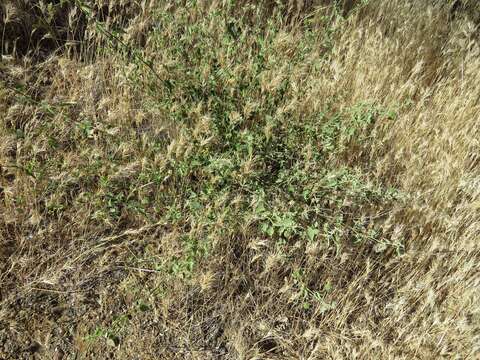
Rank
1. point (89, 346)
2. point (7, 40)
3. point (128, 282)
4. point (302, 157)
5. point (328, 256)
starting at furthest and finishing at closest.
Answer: point (7, 40)
point (302, 157)
point (328, 256)
point (128, 282)
point (89, 346)

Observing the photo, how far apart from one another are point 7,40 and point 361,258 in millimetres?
2425

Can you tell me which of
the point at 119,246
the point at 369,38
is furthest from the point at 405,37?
the point at 119,246

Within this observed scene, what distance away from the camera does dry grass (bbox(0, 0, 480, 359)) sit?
2.15m

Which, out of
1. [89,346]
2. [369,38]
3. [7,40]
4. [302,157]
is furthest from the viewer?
[369,38]

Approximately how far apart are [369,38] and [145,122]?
1571 millimetres

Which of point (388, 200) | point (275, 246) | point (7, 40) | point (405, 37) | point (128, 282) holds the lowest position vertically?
point (128, 282)

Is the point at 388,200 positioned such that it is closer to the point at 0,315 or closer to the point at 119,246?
the point at 119,246

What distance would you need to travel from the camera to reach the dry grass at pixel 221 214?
7.07ft

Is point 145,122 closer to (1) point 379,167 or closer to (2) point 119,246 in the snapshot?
(2) point 119,246

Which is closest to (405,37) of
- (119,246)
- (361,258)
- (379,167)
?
(379,167)

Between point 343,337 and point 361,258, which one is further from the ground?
point 361,258

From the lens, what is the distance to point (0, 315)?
2.02m

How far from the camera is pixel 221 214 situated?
7.11 ft

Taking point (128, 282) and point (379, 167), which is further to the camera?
point (379, 167)
